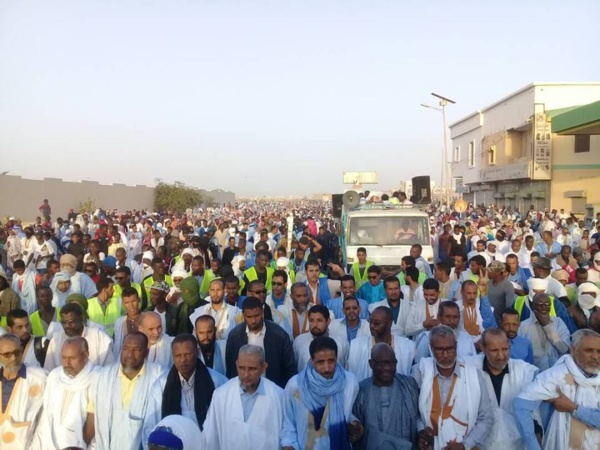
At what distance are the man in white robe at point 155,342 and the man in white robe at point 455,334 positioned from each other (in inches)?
84.0

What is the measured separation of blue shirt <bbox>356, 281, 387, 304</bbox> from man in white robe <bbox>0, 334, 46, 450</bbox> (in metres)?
4.34

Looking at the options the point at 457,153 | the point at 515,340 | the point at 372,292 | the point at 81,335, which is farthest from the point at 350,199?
the point at 457,153

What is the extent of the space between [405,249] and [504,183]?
27820mm

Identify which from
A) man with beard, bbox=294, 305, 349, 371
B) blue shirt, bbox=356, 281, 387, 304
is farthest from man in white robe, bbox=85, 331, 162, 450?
blue shirt, bbox=356, 281, 387, 304

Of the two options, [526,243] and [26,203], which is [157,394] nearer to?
[526,243]

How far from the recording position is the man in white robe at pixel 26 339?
4.89 meters

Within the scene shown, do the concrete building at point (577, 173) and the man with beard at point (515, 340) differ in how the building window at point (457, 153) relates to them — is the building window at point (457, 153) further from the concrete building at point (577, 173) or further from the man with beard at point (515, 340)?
the man with beard at point (515, 340)

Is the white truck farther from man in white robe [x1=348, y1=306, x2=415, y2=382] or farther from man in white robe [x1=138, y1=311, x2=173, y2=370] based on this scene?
man in white robe [x1=138, y1=311, x2=173, y2=370]

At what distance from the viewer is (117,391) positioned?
398cm

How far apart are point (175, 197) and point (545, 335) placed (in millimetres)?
41644

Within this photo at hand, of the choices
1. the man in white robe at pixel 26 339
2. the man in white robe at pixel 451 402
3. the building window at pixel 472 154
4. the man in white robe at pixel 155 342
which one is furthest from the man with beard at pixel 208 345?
Answer: the building window at pixel 472 154

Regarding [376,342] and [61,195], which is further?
[61,195]

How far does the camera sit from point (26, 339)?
498 cm

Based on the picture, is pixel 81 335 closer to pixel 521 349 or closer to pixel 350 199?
pixel 521 349
